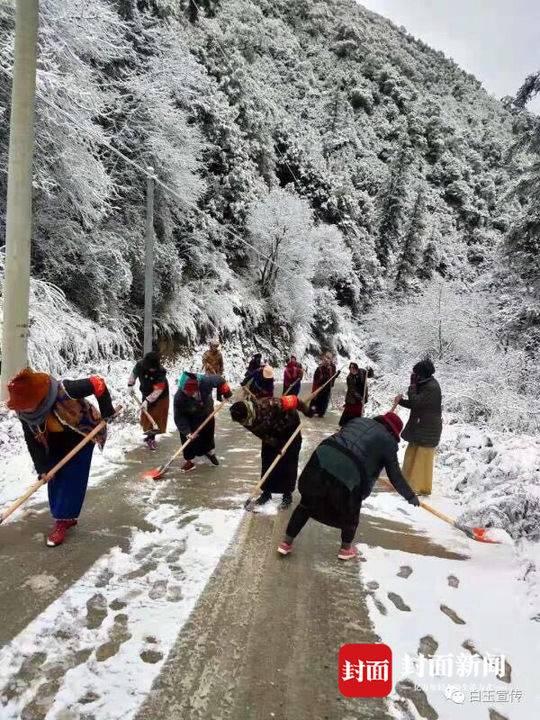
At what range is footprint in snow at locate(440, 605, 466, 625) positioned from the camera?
11.3ft

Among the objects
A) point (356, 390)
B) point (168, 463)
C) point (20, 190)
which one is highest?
point (20, 190)

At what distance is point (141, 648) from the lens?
2.91m

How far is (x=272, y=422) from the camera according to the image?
17.3ft

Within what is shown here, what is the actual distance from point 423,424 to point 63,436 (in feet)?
15.3

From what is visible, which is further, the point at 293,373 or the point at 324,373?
the point at 324,373

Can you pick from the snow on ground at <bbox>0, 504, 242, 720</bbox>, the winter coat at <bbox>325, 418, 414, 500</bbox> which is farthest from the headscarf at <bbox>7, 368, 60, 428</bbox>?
the winter coat at <bbox>325, 418, 414, 500</bbox>

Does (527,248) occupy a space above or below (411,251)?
below

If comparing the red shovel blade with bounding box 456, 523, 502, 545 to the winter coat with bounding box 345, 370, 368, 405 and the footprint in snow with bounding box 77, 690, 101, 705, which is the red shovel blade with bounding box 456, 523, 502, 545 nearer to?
the footprint in snow with bounding box 77, 690, 101, 705

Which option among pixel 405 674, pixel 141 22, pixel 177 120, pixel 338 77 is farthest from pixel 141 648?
pixel 338 77

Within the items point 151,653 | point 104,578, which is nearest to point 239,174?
point 104,578

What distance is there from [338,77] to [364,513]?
68146 mm

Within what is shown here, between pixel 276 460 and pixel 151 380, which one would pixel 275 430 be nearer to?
pixel 276 460

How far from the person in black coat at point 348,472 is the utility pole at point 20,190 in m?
5.83

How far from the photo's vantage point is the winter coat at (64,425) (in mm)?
4363
